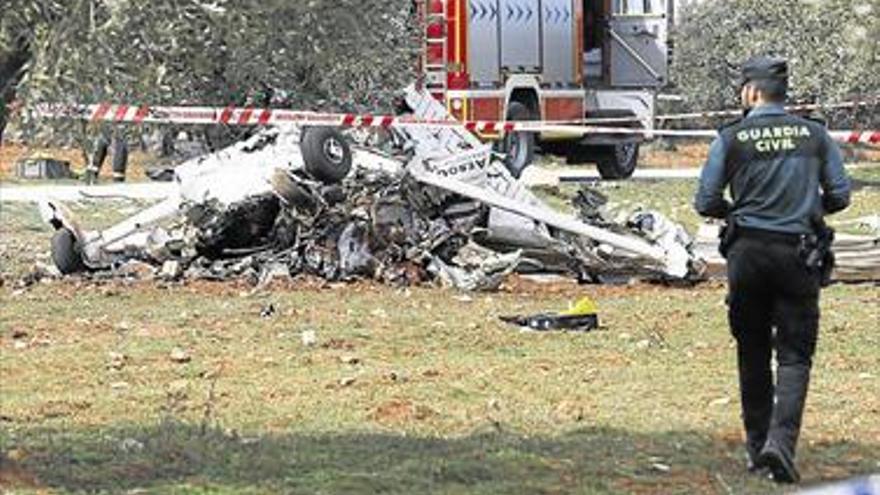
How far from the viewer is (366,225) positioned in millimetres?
16094

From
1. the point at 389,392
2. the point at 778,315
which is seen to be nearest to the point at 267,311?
the point at 389,392

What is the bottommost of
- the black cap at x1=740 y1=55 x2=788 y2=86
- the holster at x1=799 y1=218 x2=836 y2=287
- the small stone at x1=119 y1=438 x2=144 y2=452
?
the small stone at x1=119 y1=438 x2=144 y2=452

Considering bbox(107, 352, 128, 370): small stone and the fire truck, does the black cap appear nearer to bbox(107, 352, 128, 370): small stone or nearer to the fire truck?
bbox(107, 352, 128, 370): small stone

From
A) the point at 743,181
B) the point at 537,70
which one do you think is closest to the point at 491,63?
the point at 537,70

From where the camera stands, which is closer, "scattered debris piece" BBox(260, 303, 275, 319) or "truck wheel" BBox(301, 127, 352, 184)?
"scattered debris piece" BBox(260, 303, 275, 319)

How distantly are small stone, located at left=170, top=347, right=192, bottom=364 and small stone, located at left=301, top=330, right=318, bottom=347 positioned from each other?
0.91 m

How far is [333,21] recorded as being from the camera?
7.55 m

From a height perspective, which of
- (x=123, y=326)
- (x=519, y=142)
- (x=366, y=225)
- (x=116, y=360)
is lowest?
(x=519, y=142)

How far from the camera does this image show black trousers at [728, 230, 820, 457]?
26.7ft

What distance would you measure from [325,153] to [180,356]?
162 inches

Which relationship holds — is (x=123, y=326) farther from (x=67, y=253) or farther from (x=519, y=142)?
(x=519, y=142)

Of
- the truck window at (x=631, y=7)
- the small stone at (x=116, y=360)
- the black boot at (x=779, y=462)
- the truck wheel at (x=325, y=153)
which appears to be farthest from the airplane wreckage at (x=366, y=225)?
the truck window at (x=631, y=7)

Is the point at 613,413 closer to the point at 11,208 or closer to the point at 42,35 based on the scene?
the point at 42,35

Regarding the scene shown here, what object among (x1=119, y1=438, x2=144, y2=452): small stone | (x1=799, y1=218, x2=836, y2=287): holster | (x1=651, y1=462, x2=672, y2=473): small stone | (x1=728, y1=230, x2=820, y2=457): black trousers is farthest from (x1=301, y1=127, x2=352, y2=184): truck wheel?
(x1=799, y1=218, x2=836, y2=287): holster
